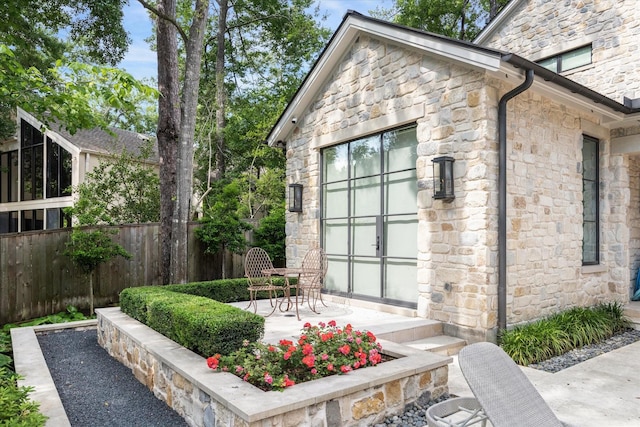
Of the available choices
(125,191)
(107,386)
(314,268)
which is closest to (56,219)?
(125,191)

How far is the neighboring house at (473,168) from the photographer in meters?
5.20

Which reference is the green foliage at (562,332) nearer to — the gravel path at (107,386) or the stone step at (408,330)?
the gravel path at (107,386)

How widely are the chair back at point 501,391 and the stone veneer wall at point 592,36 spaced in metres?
6.99

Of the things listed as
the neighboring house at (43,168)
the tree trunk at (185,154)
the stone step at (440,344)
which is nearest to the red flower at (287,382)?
the stone step at (440,344)

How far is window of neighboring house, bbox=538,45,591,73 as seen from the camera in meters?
8.36

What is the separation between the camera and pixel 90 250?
23.3ft

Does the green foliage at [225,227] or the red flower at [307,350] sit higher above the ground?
the green foliage at [225,227]

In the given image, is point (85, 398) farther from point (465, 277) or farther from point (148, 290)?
point (465, 277)

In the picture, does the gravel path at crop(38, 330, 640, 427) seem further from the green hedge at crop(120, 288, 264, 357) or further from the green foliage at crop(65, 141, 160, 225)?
the green foliage at crop(65, 141, 160, 225)

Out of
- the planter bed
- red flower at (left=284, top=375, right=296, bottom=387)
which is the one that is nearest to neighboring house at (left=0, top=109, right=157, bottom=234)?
the planter bed

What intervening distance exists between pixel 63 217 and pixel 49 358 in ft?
29.1

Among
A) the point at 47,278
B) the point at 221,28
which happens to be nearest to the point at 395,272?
the point at 47,278

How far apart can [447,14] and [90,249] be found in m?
14.7

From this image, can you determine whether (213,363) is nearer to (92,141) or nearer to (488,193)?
(488,193)
